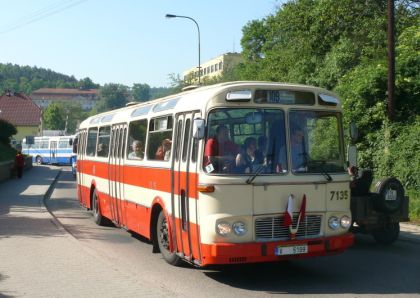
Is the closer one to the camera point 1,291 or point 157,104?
point 1,291

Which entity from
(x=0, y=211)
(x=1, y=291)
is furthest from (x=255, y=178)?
(x=0, y=211)

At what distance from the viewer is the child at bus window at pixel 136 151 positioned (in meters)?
11.1

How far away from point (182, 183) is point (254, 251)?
1.63 m

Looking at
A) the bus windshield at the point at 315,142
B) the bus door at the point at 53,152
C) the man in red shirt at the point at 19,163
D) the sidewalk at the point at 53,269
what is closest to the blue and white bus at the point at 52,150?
the bus door at the point at 53,152

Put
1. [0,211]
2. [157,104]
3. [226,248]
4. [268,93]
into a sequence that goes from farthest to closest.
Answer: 1. [0,211]
2. [157,104]
3. [268,93]
4. [226,248]

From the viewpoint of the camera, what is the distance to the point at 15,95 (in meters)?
111

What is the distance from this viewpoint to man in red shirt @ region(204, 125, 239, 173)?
7934mm

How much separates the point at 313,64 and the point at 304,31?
1.82 meters

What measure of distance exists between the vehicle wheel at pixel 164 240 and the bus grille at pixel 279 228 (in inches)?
76.0

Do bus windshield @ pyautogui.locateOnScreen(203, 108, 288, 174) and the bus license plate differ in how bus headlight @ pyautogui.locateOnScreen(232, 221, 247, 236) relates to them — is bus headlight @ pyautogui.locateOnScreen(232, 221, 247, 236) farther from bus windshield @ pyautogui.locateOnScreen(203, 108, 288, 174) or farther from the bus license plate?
bus windshield @ pyautogui.locateOnScreen(203, 108, 288, 174)

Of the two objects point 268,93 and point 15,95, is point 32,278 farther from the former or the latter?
point 15,95

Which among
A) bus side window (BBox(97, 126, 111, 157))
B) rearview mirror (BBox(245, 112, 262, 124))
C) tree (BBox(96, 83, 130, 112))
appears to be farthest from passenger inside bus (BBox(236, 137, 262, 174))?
tree (BBox(96, 83, 130, 112))

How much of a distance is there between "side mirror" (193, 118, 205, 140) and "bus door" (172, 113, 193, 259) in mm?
681

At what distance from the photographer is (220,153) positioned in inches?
314
